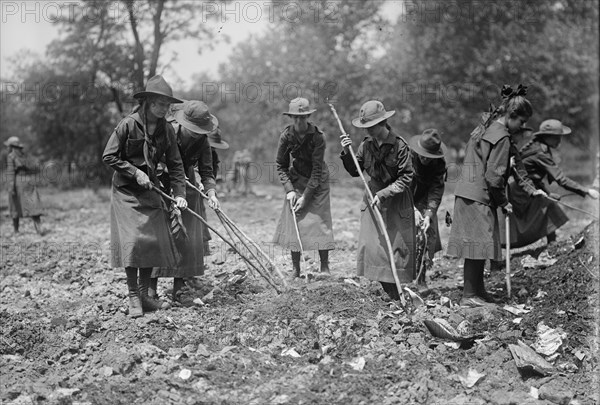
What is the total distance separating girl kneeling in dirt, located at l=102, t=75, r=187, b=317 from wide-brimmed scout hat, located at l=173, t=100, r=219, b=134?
0.62m

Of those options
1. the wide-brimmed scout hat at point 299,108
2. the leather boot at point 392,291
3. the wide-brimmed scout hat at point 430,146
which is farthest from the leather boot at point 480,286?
the wide-brimmed scout hat at point 299,108

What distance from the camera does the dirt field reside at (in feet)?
14.5

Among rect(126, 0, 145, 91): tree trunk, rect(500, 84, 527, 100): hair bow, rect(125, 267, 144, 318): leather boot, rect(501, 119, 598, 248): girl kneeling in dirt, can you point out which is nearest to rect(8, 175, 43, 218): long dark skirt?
rect(126, 0, 145, 91): tree trunk

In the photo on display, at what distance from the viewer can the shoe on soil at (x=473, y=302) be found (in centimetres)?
624

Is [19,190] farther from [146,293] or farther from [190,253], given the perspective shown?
[146,293]

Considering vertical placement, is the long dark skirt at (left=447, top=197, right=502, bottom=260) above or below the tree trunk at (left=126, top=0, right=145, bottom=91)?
below

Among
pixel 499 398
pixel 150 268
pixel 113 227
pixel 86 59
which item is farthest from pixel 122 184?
pixel 86 59

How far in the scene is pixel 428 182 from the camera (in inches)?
281

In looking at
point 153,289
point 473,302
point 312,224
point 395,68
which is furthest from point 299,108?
point 395,68

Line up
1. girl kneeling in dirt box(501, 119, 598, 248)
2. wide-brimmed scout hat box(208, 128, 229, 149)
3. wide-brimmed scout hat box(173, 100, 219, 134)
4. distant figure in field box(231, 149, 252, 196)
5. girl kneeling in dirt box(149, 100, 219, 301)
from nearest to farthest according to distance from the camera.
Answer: girl kneeling in dirt box(149, 100, 219, 301), wide-brimmed scout hat box(173, 100, 219, 134), wide-brimmed scout hat box(208, 128, 229, 149), girl kneeling in dirt box(501, 119, 598, 248), distant figure in field box(231, 149, 252, 196)

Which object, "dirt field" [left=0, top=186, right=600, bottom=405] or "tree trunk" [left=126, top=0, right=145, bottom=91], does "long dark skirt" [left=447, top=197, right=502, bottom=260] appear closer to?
"dirt field" [left=0, top=186, right=600, bottom=405]

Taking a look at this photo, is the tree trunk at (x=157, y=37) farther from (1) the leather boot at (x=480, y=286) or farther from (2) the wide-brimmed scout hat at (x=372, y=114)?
(1) the leather boot at (x=480, y=286)

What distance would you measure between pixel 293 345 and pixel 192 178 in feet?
8.52

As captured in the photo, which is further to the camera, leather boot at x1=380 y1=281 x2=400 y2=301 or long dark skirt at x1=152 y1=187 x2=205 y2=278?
long dark skirt at x1=152 y1=187 x2=205 y2=278
